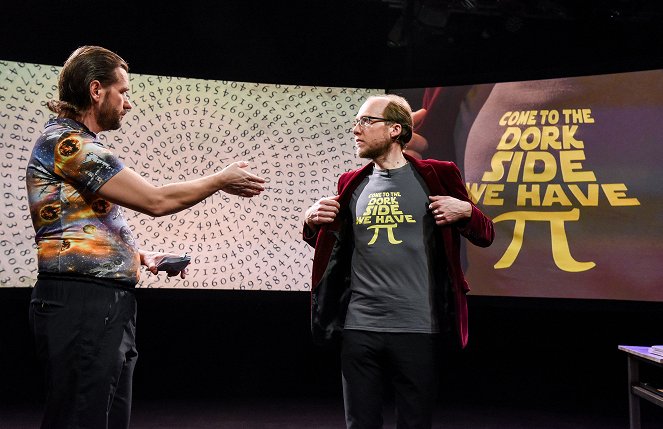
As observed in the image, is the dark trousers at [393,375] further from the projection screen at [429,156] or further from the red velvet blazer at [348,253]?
the projection screen at [429,156]

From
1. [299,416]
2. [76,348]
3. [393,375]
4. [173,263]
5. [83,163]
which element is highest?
[83,163]

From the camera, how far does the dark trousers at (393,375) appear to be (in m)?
2.19

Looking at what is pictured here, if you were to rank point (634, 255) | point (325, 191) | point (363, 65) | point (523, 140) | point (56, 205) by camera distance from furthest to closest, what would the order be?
point (363, 65) → point (325, 191) → point (523, 140) → point (634, 255) → point (56, 205)

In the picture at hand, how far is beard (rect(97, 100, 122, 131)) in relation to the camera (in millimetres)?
1802

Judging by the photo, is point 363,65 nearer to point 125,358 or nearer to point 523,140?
point 523,140

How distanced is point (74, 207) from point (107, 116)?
0.28 m

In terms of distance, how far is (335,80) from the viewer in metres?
4.98

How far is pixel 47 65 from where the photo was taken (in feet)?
14.5

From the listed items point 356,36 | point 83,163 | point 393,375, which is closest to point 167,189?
point 83,163

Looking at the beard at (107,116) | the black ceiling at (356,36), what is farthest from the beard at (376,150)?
the black ceiling at (356,36)

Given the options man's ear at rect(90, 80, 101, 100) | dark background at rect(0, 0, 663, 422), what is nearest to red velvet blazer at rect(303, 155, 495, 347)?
man's ear at rect(90, 80, 101, 100)

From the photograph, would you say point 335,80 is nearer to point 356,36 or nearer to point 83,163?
point 356,36

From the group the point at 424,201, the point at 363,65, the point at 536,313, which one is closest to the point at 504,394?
the point at 536,313

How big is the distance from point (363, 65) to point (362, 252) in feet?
10.5
